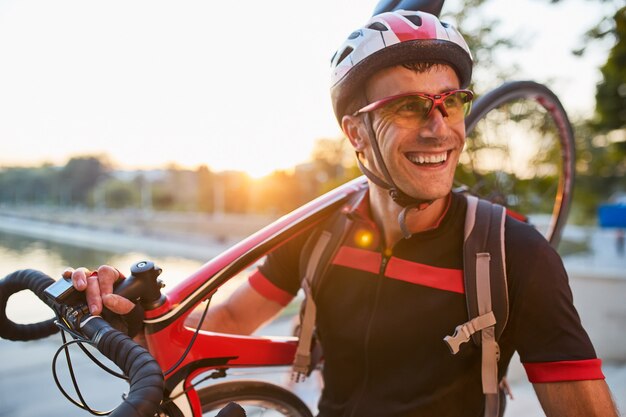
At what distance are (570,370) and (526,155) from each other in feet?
10.9

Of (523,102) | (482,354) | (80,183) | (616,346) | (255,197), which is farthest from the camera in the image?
(255,197)

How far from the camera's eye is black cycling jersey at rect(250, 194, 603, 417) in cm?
133

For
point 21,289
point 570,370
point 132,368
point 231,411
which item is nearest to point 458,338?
point 570,370

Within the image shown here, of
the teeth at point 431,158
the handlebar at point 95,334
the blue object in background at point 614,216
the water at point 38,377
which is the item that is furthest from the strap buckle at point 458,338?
the blue object in background at point 614,216

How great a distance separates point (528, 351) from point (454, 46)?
99cm

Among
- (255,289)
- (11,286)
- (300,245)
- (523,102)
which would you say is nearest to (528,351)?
(300,245)

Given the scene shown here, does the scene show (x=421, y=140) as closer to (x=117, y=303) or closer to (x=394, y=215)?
(x=394, y=215)

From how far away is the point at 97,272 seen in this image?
1.25 m

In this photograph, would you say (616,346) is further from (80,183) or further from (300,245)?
(80,183)

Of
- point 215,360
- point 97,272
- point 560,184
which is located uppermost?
point 560,184

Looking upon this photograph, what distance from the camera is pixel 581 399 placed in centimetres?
127

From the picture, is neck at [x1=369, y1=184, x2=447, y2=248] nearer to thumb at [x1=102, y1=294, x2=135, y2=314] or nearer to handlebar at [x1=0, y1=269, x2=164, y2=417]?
thumb at [x1=102, y1=294, x2=135, y2=314]

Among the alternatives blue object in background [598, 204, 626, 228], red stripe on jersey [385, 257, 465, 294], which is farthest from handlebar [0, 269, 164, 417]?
blue object in background [598, 204, 626, 228]

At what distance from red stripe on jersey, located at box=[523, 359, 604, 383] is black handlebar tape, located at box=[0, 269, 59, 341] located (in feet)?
4.27
